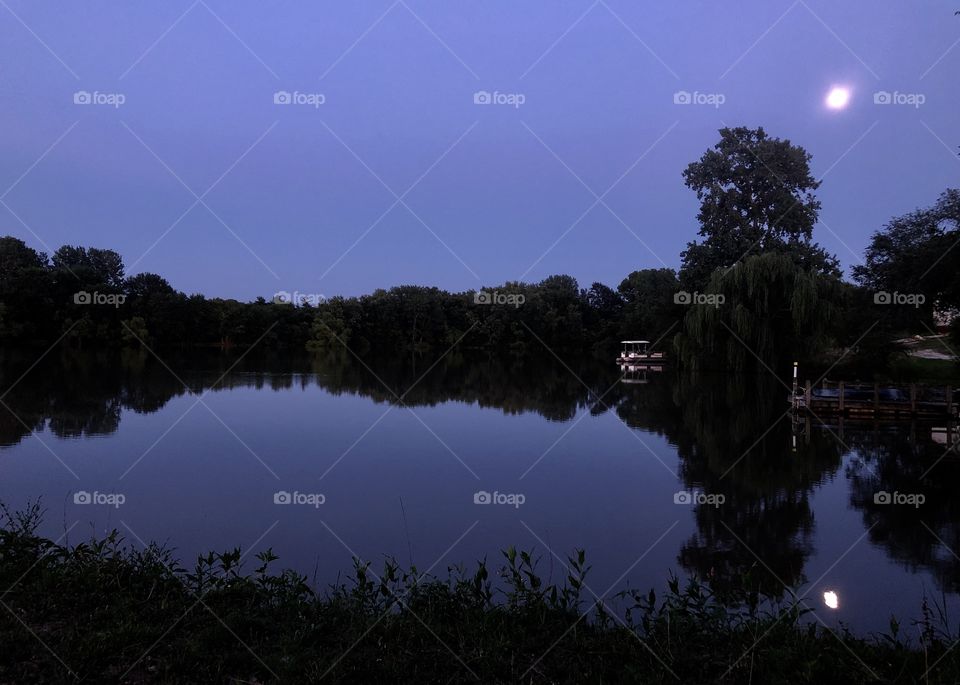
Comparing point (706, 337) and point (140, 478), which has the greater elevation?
point (706, 337)

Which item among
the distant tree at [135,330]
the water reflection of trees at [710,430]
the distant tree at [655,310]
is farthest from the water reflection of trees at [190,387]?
the distant tree at [135,330]

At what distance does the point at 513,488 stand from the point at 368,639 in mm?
7070

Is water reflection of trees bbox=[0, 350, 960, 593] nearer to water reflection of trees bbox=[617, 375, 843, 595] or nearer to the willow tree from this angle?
water reflection of trees bbox=[617, 375, 843, 595]

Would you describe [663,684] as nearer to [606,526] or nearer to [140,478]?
[606,526]

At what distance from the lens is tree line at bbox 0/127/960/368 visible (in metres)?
27.5

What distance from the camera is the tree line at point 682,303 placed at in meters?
27.5

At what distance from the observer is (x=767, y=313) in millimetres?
34562

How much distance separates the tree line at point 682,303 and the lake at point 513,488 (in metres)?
6.74

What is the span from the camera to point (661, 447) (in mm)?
15938

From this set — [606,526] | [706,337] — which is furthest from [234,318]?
[606,526]

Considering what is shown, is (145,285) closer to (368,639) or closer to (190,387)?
(190,387)

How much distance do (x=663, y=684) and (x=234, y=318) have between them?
71.7 metres

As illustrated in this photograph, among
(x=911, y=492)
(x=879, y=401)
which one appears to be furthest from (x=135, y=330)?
(x=911, y=492)

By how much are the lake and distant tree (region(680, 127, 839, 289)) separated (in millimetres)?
20495
